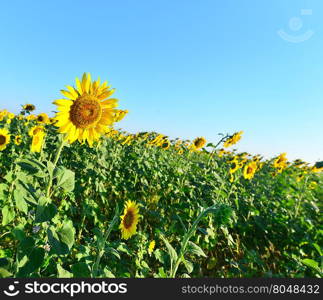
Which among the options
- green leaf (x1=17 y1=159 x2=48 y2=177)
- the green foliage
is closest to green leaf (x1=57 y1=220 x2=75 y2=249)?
the green foliage

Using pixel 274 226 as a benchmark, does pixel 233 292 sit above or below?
below

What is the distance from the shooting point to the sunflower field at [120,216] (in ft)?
4.59

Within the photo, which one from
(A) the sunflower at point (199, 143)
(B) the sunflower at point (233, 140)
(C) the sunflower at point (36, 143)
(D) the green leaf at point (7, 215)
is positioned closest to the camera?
(D) the green leaf at point (7, 215)

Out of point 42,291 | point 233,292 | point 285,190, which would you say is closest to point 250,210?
point 285,190

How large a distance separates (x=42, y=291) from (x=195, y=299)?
800mm

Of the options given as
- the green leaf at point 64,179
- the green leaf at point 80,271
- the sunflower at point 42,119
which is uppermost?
the sunflower at point 42,119

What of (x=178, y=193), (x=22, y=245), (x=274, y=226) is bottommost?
(x=22, y=245)

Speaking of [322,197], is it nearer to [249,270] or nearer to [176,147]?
[176,147]

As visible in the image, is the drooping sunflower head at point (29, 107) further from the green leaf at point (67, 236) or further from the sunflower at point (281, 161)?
the sunflower at point (281, 161)

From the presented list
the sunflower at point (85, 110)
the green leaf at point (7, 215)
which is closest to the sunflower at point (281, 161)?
the sunflower at point (85, 110)

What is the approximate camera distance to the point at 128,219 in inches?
90.8

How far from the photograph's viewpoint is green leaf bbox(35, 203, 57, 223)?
118cm

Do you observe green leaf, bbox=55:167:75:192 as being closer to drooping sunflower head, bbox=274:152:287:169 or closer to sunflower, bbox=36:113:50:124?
sunflower, bbox=36:113:50:124

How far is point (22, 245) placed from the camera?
122 centimetres
